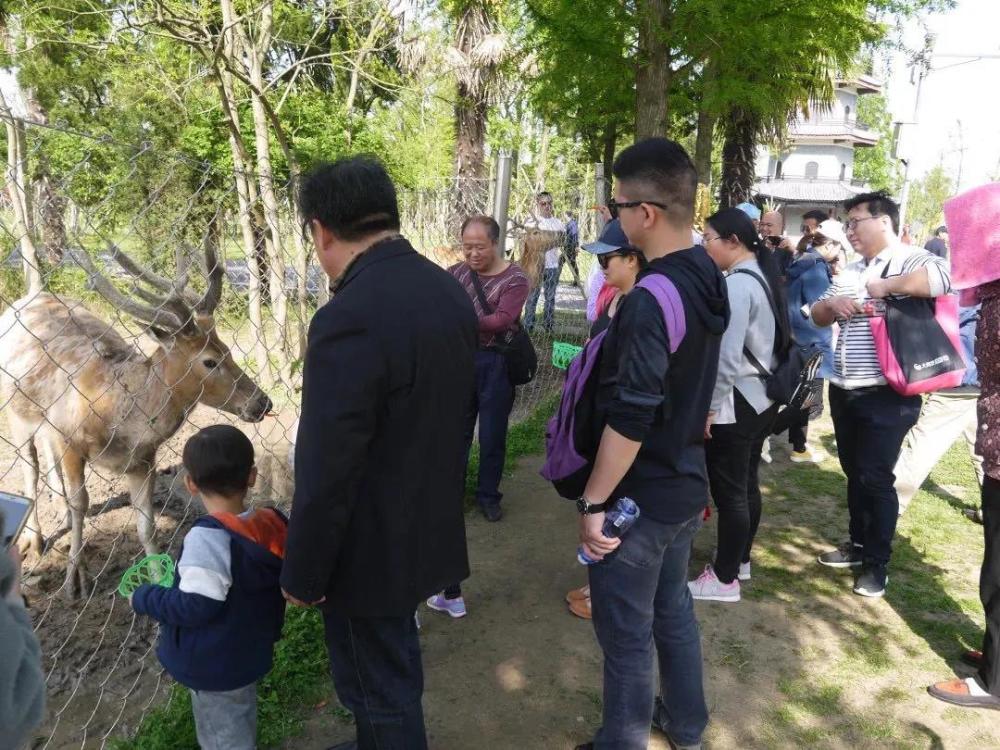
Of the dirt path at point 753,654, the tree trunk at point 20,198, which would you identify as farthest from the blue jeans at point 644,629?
the tree trunk at point 20,198

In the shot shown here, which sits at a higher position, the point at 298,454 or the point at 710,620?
the point at 298,454

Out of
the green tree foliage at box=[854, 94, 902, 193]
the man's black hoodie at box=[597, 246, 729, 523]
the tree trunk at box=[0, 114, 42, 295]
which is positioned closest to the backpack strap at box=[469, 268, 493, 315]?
the man's black hoodie at box=[597, 246, 729, 523]

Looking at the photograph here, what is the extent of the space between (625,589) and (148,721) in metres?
1.85

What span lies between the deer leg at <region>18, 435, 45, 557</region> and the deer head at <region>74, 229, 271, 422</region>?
Answer: 1.10 meters

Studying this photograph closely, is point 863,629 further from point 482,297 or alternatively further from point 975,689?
point 482,297

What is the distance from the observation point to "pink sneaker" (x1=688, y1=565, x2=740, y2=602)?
3578mm

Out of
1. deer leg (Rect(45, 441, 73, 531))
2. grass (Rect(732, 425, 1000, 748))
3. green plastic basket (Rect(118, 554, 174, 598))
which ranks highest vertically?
green plastic basket (Rect(118, 554, 174, 598))

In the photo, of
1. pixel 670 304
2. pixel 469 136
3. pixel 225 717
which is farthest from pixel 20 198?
pixel 469 136

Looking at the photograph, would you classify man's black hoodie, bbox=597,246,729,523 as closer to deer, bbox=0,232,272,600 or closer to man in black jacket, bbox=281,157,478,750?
man in black jacket, bbox=281,157,478,750

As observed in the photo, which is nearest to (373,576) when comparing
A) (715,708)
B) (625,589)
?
(625,589)

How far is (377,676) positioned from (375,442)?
69 cm

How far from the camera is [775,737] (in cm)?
267

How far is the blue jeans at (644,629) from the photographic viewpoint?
208cm

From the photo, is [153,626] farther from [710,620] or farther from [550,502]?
[710,620]
